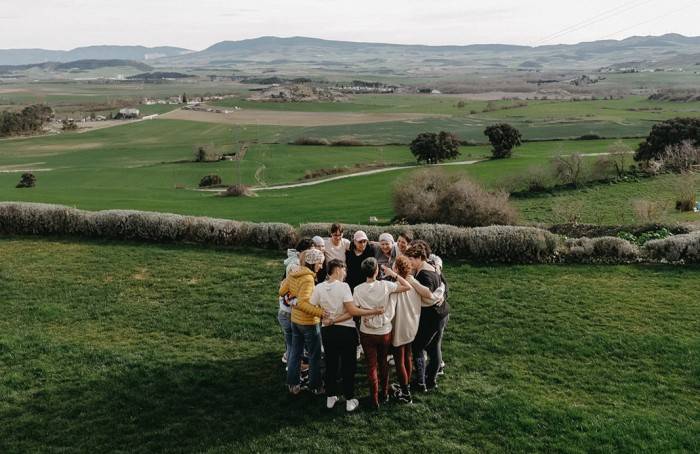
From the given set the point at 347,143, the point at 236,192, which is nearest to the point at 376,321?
the point at 236,192

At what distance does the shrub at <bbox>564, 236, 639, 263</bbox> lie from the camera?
14.4 meters

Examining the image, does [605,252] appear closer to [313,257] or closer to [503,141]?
[313,257]

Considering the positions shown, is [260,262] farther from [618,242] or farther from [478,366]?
[618,242]

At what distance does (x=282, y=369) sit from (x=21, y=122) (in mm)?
93400

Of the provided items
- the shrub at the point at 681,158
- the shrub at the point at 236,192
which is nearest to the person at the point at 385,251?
the shrub at the point at 236,192

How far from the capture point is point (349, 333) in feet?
25.5

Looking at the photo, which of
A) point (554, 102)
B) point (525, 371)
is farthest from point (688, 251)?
point (554, 102)

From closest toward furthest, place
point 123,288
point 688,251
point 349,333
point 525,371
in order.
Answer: point 349,333 → point 525,371 → point 123,288 → point 688,251

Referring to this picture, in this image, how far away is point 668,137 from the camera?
42.7m

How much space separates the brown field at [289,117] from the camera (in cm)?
9450

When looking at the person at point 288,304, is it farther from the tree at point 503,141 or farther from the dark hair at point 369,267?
the tree at point 503,141

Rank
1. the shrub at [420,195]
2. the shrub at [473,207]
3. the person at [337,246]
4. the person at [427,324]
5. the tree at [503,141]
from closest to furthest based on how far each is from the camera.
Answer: the person at [427,324] < the person at [337,246] < the shrub at [473,207] < the shrub at [420,195] < the tree at [503,141]

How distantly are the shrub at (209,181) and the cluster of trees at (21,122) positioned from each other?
5227 centimetres

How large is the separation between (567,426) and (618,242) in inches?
327
